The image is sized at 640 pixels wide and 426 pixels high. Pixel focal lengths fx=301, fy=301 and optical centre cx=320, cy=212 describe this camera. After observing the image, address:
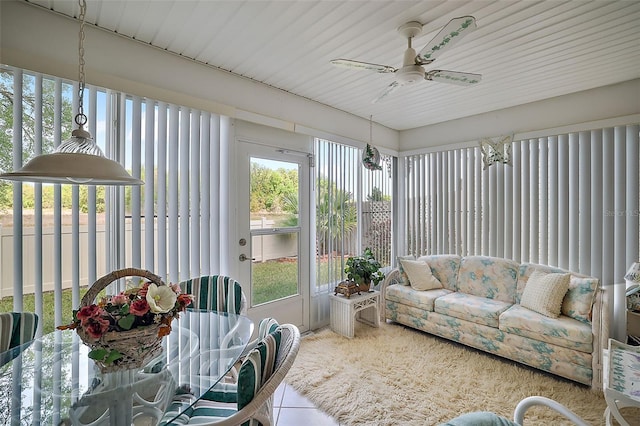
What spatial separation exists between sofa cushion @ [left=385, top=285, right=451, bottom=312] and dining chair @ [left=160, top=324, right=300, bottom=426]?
97.0 inches

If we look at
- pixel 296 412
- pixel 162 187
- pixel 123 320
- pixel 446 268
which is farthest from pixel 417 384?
pixel 162 187

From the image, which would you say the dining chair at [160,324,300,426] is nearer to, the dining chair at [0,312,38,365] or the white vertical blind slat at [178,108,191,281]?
the dining chair at [0,312,38,365]

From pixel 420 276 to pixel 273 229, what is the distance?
192cm

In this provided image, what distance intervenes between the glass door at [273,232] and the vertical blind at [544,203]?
2.01 metres

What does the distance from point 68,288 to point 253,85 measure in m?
2.25

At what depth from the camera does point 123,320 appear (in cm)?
117

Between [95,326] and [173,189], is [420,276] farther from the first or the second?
[95,326]

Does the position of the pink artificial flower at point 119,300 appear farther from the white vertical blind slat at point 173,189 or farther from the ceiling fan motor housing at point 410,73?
the ceiling fan motor housing at point 410,73

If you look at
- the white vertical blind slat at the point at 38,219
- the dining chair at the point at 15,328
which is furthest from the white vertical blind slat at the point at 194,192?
the dining chair at the point at 15,328

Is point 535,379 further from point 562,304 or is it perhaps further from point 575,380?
point 562,304

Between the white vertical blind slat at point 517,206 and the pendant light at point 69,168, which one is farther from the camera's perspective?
the white vertical blind slat at point 517,206

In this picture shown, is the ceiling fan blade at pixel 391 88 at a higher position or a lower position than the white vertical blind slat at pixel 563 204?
higher

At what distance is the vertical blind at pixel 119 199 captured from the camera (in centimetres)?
184

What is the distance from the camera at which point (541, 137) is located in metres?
3.40
